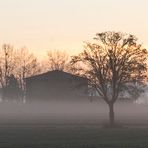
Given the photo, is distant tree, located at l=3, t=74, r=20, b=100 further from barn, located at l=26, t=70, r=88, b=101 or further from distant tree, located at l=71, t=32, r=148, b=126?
distant tree, located at l=71, t=32, r=148, b=126

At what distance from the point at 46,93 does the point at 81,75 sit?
64.2 m

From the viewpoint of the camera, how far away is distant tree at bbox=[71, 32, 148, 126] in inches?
2900

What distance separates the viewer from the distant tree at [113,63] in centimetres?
7367

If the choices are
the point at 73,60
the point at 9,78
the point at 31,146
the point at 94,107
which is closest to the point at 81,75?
the point at 73,60

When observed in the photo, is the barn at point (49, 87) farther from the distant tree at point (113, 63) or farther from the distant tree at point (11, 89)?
the distant tree at point (113, 63)

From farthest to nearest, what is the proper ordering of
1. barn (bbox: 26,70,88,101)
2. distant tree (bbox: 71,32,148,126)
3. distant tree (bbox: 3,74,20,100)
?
1. distant tree (bbox: 3,74,20,100)
2. barn (bbox: 26,70,88,101)
3. distant tree (bbox: 71,32,148,126)

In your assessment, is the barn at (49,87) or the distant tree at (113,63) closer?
the distant tree at (113,63)

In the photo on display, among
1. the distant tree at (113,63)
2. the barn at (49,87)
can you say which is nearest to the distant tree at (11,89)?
the barn at (49,87)

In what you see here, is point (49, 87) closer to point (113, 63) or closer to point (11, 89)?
point (11, 89)

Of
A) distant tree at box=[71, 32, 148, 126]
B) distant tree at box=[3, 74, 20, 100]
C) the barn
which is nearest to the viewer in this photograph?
distant tree at box=[71, 32, 148, 126]

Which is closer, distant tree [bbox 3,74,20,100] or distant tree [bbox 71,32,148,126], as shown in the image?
distant tree [bbox 71,32,148,126]

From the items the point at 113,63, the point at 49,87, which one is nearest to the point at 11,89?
the point at 49,87

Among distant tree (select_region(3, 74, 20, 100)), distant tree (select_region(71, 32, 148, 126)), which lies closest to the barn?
distant tree (select_region(3, 74, 20, 100))

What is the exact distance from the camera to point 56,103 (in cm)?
13675
